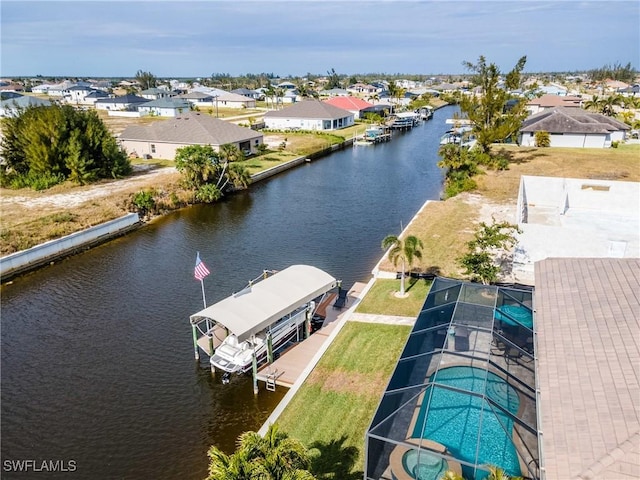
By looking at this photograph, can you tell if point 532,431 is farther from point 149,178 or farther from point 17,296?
point 149,178

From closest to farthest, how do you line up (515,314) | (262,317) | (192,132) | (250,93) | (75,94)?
1. (515,314)
2. (262,317)
3. (192,132)
4. (75,94)
5. (250,93)

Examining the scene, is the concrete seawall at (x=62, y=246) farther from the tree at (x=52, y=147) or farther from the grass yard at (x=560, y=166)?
the grass yard at (x=560, y=166)

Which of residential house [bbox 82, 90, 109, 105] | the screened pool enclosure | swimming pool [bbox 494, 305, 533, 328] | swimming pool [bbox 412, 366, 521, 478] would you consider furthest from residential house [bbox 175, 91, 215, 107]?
swimming pool [bbox 412, 366, 521, 478]

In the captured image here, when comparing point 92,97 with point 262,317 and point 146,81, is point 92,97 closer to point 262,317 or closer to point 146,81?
point 146,81

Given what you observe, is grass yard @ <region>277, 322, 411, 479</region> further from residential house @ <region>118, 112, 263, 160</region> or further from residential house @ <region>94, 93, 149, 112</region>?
residential house @ <region>94, 93, 149, 112</region>

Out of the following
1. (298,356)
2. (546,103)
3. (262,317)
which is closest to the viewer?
(262,317)

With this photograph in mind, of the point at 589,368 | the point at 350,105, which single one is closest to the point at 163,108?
the point at 350,105
